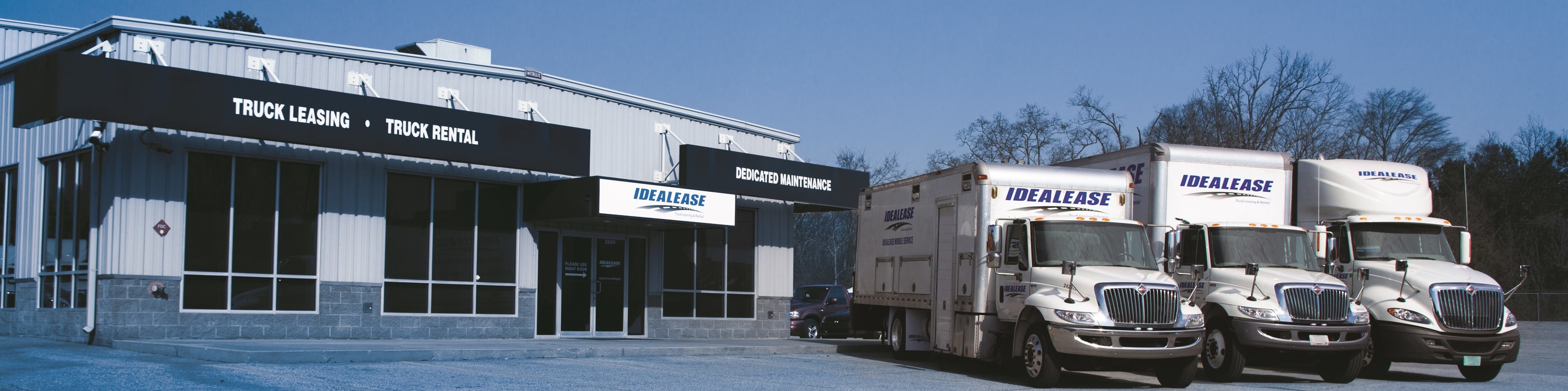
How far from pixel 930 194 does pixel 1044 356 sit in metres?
3.92

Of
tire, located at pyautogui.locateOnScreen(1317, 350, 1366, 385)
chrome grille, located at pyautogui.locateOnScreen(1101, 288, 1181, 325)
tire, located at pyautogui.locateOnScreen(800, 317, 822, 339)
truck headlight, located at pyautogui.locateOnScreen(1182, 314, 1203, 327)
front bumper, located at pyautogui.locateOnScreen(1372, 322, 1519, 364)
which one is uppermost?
chrome grille, located at pyautogui.locateOnScreen(1101, 288, 1181, 325)

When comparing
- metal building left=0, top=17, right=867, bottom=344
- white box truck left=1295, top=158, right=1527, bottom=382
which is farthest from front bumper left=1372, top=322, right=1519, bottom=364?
metal building left=0, top=17, right=867, bottom=344

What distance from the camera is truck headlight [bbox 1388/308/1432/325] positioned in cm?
1541

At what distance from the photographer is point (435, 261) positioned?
18719mm

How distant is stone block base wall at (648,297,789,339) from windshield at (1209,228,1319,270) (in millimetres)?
10112

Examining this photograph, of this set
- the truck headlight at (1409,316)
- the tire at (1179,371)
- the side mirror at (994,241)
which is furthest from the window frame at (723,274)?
the truck headlight at (1409,316)

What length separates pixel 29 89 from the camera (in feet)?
48.5

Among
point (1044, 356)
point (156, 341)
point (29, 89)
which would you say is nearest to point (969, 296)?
point (1044, 356)

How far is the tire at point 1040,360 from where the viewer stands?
13.6m

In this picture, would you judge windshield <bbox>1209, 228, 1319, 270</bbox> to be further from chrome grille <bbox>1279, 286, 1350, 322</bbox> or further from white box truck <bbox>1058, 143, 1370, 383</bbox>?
chrome grille <bbox>1279, 286, 1350, 322</bbox>

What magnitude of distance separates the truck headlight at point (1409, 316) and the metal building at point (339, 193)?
34.0 feet

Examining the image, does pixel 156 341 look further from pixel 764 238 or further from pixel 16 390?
pixel 764 238

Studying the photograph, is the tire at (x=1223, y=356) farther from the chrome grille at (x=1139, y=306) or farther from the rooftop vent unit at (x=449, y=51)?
the rooftop vent unit at (x=449, y=51)

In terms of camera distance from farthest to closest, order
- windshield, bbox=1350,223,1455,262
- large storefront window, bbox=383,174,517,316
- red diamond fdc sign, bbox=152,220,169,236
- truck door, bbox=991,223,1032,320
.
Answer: large storefront window, bbox=383,174,517,316, windshield, bbox=1350,223,1455,262, red diamond fdc sign, bbox=152,220,169,236, truck door, bbox=991,223,1032,320
